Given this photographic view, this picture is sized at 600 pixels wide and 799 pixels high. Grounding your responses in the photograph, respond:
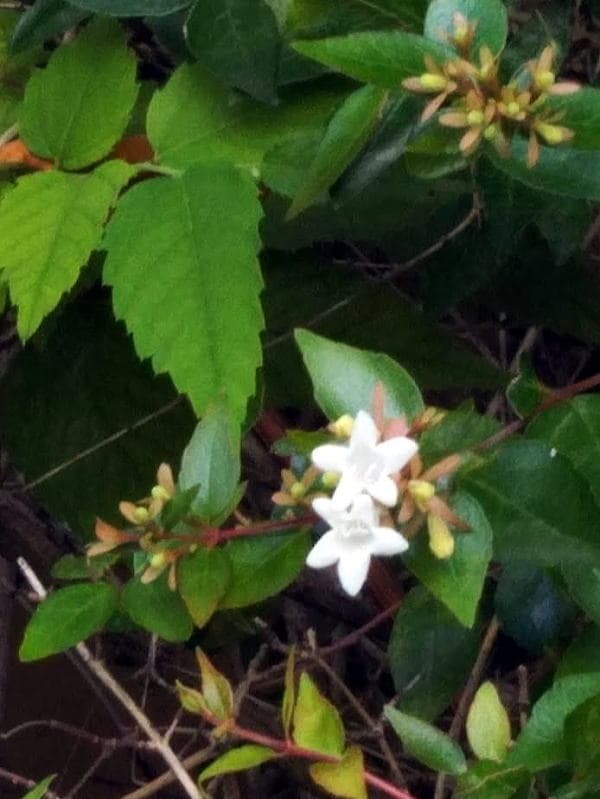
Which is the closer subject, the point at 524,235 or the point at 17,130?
the point at 17,130

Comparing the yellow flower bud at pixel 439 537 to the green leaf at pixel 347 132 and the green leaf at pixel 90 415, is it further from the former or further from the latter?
the green leaf at pixel 90 415

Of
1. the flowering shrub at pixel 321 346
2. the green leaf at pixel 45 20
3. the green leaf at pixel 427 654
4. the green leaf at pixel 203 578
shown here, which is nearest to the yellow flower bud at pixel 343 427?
the flowering shrub at pixel 321 346

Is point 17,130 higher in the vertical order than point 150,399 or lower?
higher

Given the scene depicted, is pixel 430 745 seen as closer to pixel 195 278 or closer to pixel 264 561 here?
pixel 264 561

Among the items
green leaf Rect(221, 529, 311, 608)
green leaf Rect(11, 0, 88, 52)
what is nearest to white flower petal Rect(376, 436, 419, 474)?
green leaf Rect(221, 529, 311, 608)

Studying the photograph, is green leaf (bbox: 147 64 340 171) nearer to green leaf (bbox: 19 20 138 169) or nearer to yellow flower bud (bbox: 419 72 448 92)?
green leaf (bbox: 19 20 138 169)

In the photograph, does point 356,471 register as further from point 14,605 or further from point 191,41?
point 14,605

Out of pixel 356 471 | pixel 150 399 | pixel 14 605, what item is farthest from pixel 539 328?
pixel 14 605

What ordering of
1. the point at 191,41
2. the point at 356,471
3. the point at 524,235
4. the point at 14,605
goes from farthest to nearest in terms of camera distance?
the point at 14,605 → the point at 524,235 → the point at 191,41 → the point at 356,471
